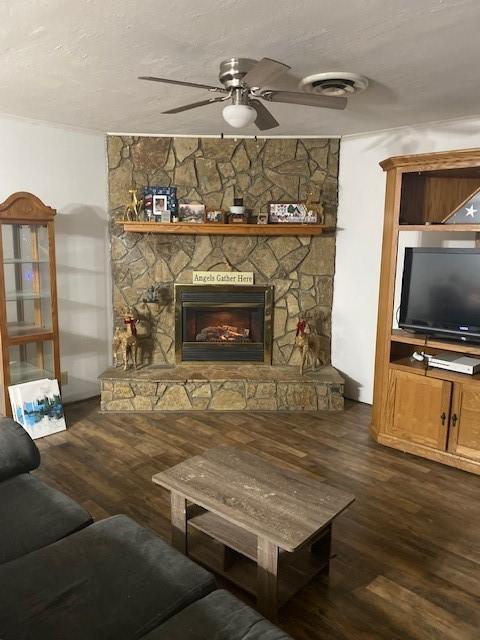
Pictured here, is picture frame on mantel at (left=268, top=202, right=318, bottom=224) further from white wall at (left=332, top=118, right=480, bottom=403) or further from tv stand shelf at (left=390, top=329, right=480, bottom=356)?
tv stand shelf at (left=390, top=329, right=480, bottom=356)

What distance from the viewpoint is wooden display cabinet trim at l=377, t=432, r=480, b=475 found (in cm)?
316

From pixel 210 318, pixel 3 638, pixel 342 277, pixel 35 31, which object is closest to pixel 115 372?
pixel 210 318

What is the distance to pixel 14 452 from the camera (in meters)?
2.20

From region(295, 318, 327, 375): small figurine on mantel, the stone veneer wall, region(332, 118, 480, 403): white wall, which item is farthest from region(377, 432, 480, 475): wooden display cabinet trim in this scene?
the stone veneer wall

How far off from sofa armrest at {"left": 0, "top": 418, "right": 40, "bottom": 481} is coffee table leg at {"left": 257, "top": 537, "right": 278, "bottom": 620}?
1135 mm

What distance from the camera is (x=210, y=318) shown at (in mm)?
4590

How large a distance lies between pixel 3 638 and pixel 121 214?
3.62m

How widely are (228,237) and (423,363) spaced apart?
205 centimetres

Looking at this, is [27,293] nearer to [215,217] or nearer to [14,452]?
[215,217]

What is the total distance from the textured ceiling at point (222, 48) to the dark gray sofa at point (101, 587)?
2046 millimetres

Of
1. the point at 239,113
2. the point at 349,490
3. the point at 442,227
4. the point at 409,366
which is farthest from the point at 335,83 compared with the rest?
the point at 349,490

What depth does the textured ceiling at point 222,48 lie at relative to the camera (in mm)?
1959

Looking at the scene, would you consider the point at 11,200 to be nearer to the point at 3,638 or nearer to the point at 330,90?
the point at 330,90

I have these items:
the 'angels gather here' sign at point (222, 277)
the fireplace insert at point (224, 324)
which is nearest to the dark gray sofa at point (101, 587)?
the fireplace insert at point (224, 324)
